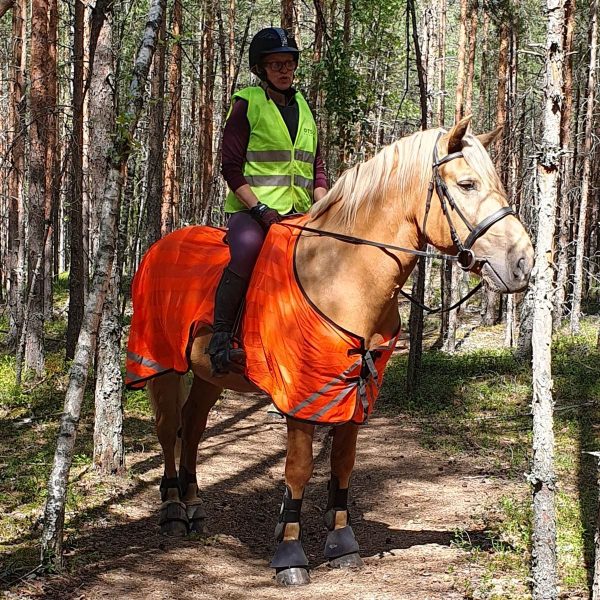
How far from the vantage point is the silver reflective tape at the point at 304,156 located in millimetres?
5129

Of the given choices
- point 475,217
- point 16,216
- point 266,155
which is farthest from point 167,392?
point 16,216

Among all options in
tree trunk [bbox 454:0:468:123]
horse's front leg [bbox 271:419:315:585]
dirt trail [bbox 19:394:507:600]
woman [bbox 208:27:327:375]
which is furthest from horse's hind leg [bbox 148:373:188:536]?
tree trunk [bbox 454:0:468:123]

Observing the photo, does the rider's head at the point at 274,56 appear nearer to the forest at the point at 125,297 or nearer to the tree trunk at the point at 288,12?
the forest at the point at 125,297

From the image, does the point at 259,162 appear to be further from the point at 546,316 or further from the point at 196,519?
the point at 196,519

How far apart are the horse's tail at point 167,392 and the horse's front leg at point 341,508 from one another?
1530 millimetres

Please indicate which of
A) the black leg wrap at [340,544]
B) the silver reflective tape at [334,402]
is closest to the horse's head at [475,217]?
the silver reflective tape at [334,402]

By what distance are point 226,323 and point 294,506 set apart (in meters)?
1.28

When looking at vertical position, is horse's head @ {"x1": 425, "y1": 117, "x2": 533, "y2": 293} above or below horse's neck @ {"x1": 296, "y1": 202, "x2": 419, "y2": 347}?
above

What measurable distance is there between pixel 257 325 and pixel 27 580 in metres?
2.03

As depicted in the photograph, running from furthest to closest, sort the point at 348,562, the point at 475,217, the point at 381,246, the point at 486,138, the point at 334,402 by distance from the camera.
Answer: the point at 348,562, the point at 334,402, the point at 381,246, the point at 486,138, the point at 475,217

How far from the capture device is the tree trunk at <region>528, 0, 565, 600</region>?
4.23 metres

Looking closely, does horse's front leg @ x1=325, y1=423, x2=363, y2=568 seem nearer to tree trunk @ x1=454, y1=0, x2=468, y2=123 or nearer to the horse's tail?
the horse's tail

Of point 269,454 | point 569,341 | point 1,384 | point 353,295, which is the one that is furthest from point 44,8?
point 569,341

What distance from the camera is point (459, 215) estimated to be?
4.02m
